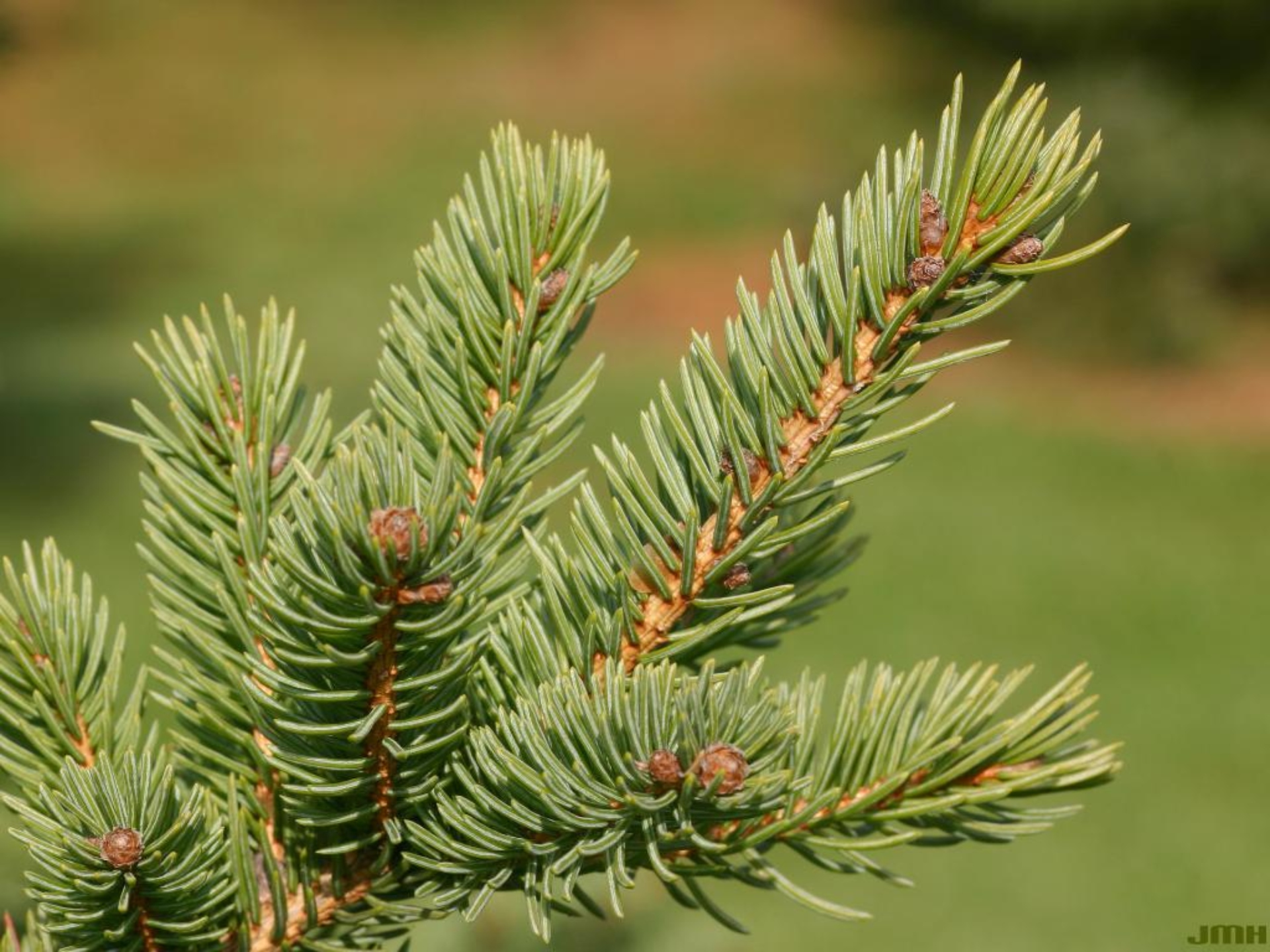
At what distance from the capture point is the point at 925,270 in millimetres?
618

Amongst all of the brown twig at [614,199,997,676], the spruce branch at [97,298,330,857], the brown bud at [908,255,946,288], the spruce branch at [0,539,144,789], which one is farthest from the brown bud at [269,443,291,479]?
the brown bud at [908,255,946,288]

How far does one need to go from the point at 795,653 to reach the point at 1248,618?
2.14 meters

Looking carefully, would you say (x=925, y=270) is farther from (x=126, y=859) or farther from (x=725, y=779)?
(x=126, y=859)

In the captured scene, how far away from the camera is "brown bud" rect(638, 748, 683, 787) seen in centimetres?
57

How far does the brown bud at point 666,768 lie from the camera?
57cm

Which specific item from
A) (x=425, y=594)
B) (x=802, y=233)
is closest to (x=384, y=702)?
(x=425, y=594)

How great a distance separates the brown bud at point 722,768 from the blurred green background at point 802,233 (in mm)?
614

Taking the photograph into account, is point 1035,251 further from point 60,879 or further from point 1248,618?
point 1248,618

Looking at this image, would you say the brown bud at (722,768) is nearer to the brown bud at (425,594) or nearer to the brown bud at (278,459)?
the brown bud at (425,594)

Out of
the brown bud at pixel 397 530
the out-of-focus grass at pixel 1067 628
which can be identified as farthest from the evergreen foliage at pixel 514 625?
the out-of-focus grass at pixel 1067 628

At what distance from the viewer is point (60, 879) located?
0.59m

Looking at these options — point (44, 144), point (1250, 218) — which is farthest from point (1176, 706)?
point (44, 144)

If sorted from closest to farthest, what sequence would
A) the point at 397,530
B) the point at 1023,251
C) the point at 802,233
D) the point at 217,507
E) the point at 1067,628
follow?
the point at 397,530 → the point at 1023,251 → the point at 217,507 → the point at 1067,628 → the point at 802,233

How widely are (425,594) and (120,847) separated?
0.56ft
